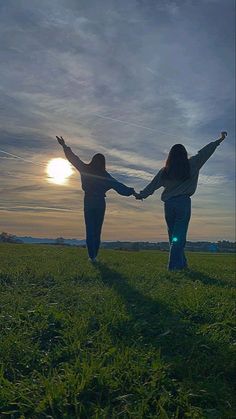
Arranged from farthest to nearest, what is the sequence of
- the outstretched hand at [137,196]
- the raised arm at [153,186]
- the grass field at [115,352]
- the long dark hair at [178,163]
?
the outstretched hand at [137,196] < the raised arm at [153,186] < the long dark hair at [178,163] < the grass field at [115,352]

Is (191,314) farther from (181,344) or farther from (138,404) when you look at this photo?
(138,404)

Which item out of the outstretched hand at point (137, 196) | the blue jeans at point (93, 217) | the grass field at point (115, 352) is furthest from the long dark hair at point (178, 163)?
the grass field at point (115, 352)

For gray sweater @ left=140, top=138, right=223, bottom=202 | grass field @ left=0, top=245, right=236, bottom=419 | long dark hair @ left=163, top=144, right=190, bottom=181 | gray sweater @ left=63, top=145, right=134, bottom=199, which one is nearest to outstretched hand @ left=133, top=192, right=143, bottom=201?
gray sweater @ left=63, top=145, right=134, bottom=199

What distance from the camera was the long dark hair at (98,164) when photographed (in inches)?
444

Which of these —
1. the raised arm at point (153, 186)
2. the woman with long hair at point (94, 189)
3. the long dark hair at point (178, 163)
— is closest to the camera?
the long dark hair at point (178, 163)

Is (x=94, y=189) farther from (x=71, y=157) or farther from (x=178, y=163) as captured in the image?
(x=178, y=163)

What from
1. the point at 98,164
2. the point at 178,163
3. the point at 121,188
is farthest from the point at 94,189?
the point at 178,163

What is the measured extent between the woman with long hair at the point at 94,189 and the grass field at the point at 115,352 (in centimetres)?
399

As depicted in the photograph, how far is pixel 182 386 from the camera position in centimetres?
385

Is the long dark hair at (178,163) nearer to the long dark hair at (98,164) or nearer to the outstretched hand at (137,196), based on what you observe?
the outstretched hand at (137,196)

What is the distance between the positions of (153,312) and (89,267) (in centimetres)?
430

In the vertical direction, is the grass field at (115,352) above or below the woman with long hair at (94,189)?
below

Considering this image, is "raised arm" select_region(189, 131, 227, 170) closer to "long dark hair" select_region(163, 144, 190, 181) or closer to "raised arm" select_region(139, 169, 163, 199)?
"long dark hair" select_region(163, 144, 190, 181)

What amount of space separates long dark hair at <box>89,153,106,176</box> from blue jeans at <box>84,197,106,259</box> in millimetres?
718
